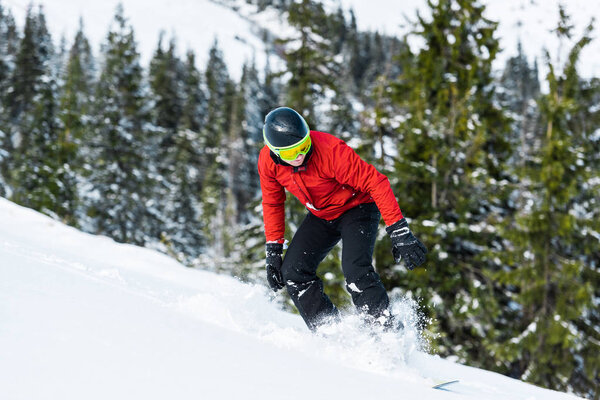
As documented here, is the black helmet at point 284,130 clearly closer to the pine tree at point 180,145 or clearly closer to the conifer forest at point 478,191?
the conifer forest at point 478,191

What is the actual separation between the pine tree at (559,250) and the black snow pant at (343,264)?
6901mm

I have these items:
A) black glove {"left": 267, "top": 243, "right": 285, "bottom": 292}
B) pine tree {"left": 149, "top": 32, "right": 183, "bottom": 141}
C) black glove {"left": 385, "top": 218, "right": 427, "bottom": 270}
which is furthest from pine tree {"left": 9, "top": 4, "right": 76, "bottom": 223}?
pine tree {"left": 149, "top": 32, "right": 183, "bottom": 141}

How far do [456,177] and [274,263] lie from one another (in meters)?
7.63

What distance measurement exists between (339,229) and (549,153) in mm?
7289

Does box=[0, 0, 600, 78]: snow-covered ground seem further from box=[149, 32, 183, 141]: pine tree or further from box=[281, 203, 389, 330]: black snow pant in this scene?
box=[281, 203, 389, 330]: black snow pant

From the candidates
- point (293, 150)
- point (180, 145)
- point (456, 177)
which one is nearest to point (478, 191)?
point (456, 177)

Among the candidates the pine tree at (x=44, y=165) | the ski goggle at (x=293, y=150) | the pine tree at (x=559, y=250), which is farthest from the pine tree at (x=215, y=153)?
the ski goggle at (x=293, y=150)

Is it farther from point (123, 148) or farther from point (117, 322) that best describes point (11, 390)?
point (123, 148)

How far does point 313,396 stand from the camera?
203 cm

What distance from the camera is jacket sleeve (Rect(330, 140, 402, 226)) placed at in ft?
11.7

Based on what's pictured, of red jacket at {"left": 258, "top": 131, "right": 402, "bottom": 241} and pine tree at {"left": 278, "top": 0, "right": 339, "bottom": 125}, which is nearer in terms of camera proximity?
red jacket at {"left": 258, "top": 131, "right": 402, "bottom": 241}

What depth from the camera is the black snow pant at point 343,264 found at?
3682mm

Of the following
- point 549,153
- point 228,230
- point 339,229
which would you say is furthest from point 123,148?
point 339,229

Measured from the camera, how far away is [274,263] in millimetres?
4117
